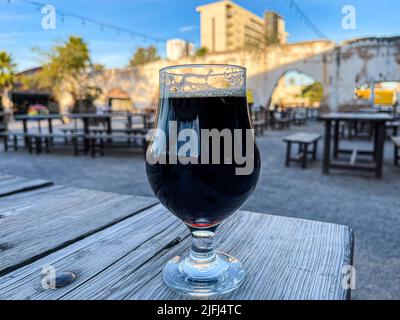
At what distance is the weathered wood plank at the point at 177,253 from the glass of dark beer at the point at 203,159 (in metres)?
0.04

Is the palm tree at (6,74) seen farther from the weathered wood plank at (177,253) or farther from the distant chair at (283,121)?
the weathered wood plank at (177,253)

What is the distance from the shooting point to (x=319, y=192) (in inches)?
120

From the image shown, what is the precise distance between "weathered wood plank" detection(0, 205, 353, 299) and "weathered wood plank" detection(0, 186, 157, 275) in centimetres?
3

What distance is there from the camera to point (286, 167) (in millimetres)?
4273

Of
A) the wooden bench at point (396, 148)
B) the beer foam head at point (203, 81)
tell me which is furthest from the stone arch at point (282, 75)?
the beer foam head at point (203, 81)

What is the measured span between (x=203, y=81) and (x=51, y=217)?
46cm

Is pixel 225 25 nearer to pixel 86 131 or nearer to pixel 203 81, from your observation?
pixel 86 131

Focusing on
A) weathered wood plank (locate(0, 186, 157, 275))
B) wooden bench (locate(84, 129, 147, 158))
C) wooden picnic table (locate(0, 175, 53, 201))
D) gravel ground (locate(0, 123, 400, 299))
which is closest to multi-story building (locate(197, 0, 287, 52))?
wooden bench (locate(84, 129, 147, 158))

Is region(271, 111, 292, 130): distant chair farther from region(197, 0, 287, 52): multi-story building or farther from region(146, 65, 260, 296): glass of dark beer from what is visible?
region(197, 0, 287, 52): multi-story building

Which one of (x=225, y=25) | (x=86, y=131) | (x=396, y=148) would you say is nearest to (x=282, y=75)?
(x=396, y=148)
